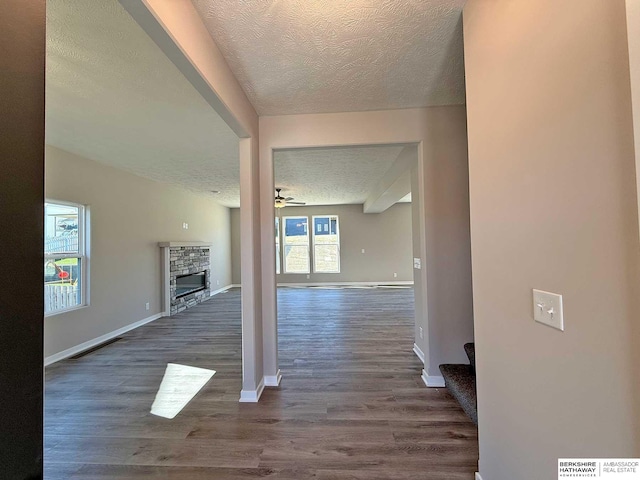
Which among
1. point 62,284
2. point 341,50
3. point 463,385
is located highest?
point 341,50

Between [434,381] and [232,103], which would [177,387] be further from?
[232,103]

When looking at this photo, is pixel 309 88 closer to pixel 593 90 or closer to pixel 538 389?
pixel 593 90

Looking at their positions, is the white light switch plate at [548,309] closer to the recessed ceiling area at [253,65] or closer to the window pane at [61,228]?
the recessed ceiling area at [253,65]

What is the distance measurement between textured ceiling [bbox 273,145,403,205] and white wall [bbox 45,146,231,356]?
2.51m

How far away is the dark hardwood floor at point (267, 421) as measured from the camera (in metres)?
1.65

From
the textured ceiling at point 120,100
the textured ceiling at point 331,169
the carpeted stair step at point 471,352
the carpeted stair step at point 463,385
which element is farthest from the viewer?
the textured ceiling at point 331,169

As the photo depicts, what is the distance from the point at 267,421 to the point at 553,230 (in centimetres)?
217

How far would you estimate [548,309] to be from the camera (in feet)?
3.11

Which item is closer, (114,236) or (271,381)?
(271,381)

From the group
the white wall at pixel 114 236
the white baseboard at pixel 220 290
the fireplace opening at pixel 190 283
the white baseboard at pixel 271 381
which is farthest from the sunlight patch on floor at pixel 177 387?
the white baseboard at pixel 220 290

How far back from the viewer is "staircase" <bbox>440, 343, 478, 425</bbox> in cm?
192

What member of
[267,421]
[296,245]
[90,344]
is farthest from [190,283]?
[267,421]

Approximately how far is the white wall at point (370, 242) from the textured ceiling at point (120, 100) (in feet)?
16.9

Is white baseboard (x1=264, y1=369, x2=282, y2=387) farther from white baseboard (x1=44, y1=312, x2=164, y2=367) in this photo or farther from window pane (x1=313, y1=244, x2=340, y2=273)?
window pane (x1=313, y1=244, x2=340, y2=273)
